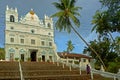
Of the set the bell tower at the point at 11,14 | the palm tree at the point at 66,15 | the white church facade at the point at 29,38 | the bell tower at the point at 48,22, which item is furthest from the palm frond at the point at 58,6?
the bell tower at the point at 48,22

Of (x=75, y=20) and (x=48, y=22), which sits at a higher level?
(x=48, y=22)

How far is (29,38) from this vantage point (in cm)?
5209

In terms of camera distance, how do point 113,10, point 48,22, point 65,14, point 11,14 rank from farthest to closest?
1. point 48,22
2. point 11,14
3. point 65,14
4. point 113,10

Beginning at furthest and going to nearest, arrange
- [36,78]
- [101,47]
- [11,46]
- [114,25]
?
[101,47]
[11,46]
[114,25]
[36,78]

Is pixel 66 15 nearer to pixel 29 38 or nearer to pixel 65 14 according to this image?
pixel 65 14

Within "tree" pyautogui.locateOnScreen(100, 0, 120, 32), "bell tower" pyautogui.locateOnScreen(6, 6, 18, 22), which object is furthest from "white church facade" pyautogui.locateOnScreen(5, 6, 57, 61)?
"tree" pyautogui.locateOnScreen(100, 0, 120, 32)

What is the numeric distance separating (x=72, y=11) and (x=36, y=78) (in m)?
23.5

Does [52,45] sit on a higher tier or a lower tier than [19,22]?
lower

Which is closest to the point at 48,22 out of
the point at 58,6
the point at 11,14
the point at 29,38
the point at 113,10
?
the point at 29,38

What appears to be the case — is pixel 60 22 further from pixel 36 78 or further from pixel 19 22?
pixel 36 78

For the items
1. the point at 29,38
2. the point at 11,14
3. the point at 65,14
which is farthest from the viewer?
the point at 29,38

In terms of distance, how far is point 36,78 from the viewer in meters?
17.1

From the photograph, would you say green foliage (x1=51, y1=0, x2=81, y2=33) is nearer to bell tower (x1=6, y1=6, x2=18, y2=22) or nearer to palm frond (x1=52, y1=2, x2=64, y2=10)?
palm frond (x1=52, y1=2, x2=64, y2=10)

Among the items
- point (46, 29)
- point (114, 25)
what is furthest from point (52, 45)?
point (114, 25)
